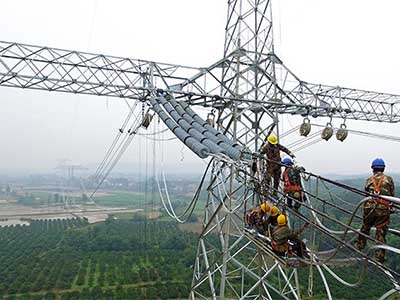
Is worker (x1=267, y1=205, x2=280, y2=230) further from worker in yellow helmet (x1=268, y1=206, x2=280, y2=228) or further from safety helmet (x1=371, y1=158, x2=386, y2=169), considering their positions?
safety helmet (x1=371, y1=158, x2=386, y2=169)

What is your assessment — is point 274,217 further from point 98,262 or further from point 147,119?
point 98,262

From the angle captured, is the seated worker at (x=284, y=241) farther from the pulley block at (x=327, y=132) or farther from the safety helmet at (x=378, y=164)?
the pulley block at (x=327, y=132)

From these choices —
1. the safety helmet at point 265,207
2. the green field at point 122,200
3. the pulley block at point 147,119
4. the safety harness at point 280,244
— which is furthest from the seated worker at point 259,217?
the green field at point 122,200

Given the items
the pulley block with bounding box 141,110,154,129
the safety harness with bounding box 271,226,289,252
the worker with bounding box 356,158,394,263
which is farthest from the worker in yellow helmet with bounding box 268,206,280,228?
the pulley block with bounding box 141,110,154,129

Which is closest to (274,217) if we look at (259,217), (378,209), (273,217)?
(273,217)

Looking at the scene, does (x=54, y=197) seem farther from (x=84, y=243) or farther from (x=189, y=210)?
(x=189, y=210)
